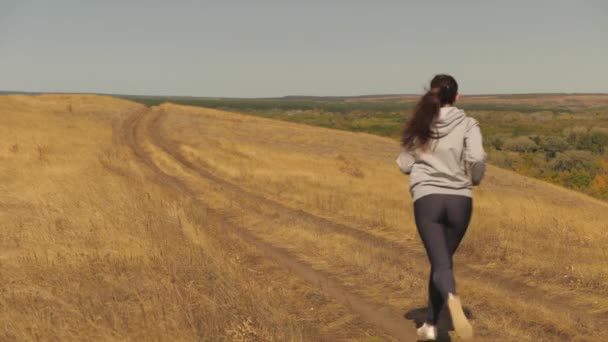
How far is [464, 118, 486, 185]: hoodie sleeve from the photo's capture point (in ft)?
13.6

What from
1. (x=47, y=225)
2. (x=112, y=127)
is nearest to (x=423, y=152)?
(x=47, y=225)

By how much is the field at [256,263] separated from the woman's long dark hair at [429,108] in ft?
6.27

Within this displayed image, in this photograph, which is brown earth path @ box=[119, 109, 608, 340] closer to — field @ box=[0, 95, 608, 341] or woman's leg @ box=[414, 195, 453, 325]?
field @ box=[0, 95, 608, 341]

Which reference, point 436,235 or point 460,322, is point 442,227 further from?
point 460,322

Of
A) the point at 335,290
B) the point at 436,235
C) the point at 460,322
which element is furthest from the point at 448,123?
the point at 335,290

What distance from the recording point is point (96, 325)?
4.71 meters

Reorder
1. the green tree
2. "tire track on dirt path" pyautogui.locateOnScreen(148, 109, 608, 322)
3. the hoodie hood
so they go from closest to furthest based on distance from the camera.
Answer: the hoodie hood
"tire track on dirt path" pyautogui.locateOnScreen(148, 109, 608, 322)
the green tree

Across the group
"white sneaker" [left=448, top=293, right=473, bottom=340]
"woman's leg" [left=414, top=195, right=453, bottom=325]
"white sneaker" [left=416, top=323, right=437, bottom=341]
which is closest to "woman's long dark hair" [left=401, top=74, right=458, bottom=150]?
"woman's leg" [left=414, top=195, right=453, bottom=325]

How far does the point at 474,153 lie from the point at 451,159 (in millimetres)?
174

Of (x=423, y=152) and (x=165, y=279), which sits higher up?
(x=423, y=152)

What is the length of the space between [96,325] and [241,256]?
11.5 ft

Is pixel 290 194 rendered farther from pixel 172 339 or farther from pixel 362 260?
pixel 172 339

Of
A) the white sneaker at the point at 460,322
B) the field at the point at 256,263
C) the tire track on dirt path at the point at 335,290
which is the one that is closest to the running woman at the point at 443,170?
the white sneaker at the point at 460,322

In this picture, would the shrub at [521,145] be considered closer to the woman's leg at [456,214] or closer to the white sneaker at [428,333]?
the white sneaker at [428,333]
